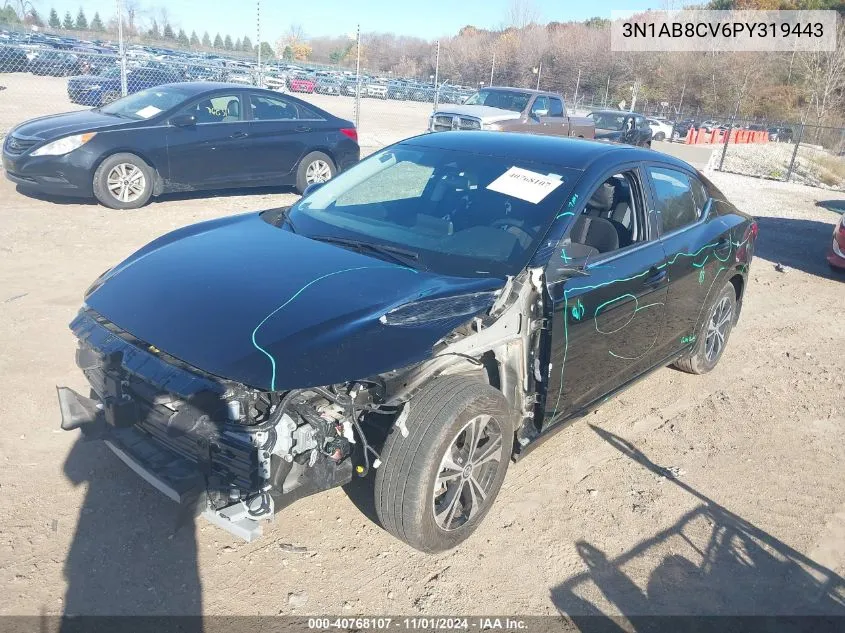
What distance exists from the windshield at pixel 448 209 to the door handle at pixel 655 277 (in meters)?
0.78

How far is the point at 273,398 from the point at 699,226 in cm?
332

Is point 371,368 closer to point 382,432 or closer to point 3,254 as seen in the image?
point 382,432

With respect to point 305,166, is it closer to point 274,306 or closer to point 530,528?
point 274,306

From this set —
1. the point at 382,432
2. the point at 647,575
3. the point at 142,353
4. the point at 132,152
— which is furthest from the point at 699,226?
the point at 132,152

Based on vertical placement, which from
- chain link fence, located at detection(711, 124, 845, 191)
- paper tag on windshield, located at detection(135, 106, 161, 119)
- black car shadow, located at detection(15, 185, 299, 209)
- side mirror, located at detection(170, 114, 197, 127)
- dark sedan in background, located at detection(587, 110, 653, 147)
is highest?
paper tag on windshield, located at detection(135, 106, 161, 119)

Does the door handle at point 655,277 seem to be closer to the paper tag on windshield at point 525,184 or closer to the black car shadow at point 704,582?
the paper tag on windshield at point 525,184

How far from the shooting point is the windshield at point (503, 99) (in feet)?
53.4

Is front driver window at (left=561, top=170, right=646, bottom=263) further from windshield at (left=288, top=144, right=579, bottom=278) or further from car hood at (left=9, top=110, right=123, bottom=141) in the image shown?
car hood at (left=9, top=110, right=123, bottom=141)

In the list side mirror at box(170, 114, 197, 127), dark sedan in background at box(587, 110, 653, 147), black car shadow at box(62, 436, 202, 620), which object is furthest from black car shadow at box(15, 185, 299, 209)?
dark sedan in background at box(587, 110, 653, 147)

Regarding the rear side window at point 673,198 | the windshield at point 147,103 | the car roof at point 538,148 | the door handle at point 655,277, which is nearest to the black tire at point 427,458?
the door handle at point 655,277

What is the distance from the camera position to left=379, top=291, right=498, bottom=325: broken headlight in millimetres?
2931

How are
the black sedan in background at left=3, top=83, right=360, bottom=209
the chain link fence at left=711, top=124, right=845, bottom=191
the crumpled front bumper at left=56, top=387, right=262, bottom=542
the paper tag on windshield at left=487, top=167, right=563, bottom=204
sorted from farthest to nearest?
the chain link fence at left=711, top=124, right=845, bottom=191 → the black sedan in background at left=3, top=83, right=360, bottom=209 → the paper tag on windshield at left=487, top=167, right=563, bottom=204 → the crumpled front bumper at left=56, top=387, right=262, bottom=542

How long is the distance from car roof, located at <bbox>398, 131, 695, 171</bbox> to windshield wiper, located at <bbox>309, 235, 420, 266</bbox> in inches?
37.5

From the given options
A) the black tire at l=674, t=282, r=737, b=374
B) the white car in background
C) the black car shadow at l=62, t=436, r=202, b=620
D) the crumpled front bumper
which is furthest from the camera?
the white car in background
